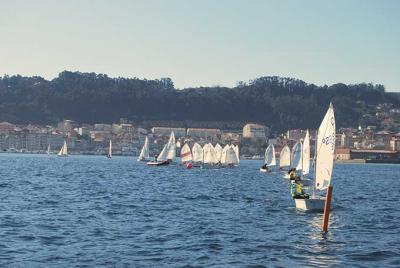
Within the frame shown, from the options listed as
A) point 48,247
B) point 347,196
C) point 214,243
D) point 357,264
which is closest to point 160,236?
point 214,243

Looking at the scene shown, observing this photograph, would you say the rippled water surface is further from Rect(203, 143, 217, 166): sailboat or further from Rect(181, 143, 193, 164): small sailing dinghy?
Rect(181, 143, 193, 164): small sailing dinghy

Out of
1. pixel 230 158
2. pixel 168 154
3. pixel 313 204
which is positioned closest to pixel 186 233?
pixel 313 204

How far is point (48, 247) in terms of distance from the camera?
2730 cm

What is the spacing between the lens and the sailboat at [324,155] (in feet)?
126

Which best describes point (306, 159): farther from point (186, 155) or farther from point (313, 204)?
point (186, 155)

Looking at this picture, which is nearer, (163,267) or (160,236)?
(163,267)

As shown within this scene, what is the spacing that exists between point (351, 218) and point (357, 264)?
530 inches

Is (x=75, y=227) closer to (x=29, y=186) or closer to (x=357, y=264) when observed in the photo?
(x=357, y=264)

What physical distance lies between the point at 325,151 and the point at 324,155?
202 mm

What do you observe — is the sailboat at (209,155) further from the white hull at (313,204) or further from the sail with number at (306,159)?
the white hull at (313,204)

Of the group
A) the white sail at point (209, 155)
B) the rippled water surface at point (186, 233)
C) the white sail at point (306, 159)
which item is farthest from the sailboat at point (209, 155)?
the rippled water surface at point (186, 233)

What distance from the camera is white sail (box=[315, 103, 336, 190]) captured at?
126 ft

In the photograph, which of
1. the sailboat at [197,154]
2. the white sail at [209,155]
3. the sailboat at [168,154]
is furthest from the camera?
the sailboat at [168,154]

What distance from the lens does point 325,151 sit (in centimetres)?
3891
